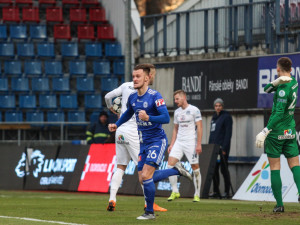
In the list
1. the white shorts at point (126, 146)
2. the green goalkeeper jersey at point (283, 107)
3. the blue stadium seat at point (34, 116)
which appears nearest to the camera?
the green goalkeeper jersey at point (283, 107)

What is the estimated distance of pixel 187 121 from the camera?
51.8ft

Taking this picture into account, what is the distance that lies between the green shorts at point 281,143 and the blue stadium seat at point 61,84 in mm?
21264

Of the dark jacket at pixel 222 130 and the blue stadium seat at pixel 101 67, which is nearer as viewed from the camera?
the dark jacket at pixel 222 130

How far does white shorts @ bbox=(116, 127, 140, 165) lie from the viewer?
39.7ft

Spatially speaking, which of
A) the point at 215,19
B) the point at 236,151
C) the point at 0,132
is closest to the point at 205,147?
the point at 236,151

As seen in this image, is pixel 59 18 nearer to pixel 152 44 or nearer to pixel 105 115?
pixel 152 44

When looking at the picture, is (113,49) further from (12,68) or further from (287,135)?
(287,135)

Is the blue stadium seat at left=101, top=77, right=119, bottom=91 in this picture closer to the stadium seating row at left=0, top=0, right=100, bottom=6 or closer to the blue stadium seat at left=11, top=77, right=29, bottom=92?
the blue stadium seat at left=11, top=77, right=29, bottom=92

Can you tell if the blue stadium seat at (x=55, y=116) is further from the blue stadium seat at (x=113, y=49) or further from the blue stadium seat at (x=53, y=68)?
the blue stadium seat at (x=113, y=49)

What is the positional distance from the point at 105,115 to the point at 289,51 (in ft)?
17.1

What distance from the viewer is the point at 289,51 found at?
61.2 ft

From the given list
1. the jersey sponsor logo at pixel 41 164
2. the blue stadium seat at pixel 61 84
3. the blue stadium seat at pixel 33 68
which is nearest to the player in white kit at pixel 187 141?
the jersey sponsor logo at pixel 41 164

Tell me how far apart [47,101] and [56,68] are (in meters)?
1.71

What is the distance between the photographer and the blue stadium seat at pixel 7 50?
31.4 meters
